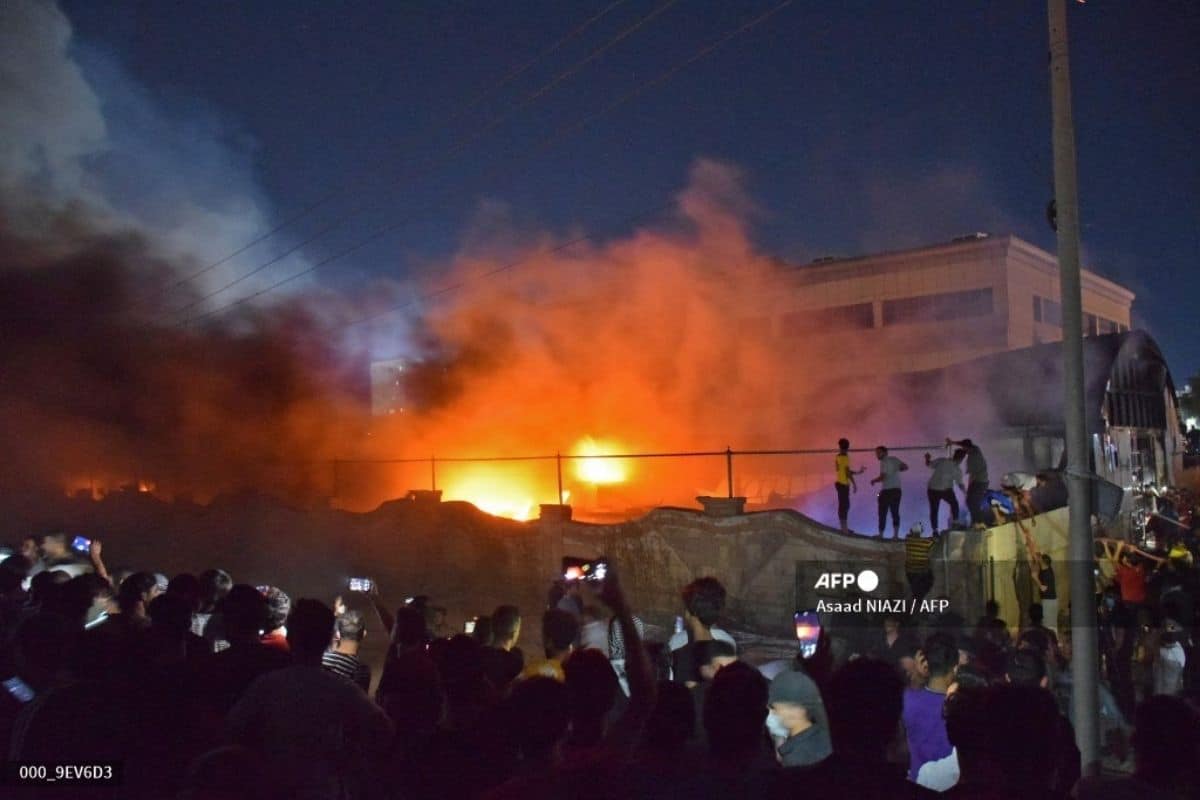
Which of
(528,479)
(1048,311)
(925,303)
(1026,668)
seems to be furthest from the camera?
(1048,311)

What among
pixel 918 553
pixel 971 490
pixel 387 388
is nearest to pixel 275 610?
pixel 918 553

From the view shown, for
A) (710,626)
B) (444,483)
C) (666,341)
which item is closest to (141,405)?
(444,483)

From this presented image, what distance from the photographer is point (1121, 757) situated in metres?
6.49

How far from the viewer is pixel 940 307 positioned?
97.3ft

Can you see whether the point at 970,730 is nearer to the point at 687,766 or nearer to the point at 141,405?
the point at 687,766

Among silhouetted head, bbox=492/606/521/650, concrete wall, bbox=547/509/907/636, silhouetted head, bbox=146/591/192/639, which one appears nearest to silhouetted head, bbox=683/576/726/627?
silhouetted head, bbox=492/606/521/650

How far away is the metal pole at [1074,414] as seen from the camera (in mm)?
5027

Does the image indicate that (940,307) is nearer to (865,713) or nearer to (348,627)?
(348,627)

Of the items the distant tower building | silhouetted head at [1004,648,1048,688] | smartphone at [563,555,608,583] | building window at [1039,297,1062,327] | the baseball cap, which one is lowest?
silhouetted head at [1004,648,1048,688]

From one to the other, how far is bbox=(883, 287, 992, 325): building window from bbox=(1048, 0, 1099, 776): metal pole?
82.4ft

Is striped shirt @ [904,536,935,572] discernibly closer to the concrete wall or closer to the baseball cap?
the concrete wall

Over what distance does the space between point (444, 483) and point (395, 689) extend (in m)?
18.8

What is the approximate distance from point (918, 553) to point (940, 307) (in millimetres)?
22229

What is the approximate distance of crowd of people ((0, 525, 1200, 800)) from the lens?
103 inches
